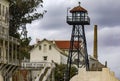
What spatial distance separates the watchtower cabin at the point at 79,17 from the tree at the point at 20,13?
92.2ft

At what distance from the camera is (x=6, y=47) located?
333 feet

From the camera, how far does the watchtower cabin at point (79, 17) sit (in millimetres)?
142750

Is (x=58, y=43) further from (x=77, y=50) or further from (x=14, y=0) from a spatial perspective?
(x=14, y=0)

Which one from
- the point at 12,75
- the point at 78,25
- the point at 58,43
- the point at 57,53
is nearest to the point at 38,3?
the point at 12,75

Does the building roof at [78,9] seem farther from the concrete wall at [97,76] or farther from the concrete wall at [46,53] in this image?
the concrete wall at [97,76]

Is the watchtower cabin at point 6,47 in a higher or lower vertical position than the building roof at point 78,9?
lower

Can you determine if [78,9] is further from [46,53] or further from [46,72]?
[46,72]

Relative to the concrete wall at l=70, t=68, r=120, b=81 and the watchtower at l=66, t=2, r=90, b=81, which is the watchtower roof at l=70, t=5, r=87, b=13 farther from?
the concrete wall at l=70, t=68, r=120, b=81

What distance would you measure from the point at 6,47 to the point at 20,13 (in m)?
13.6

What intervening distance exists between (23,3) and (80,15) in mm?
33424

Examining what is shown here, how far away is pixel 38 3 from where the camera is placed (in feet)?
380

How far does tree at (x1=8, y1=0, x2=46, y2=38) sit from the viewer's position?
371 feet

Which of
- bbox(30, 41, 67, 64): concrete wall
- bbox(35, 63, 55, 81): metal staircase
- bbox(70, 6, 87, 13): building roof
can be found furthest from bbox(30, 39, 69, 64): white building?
bbox(35, 63, 55, 81): metal staircase

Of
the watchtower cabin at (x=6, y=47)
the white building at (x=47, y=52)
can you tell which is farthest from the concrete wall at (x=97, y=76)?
the white building at (x=47, y=52)
